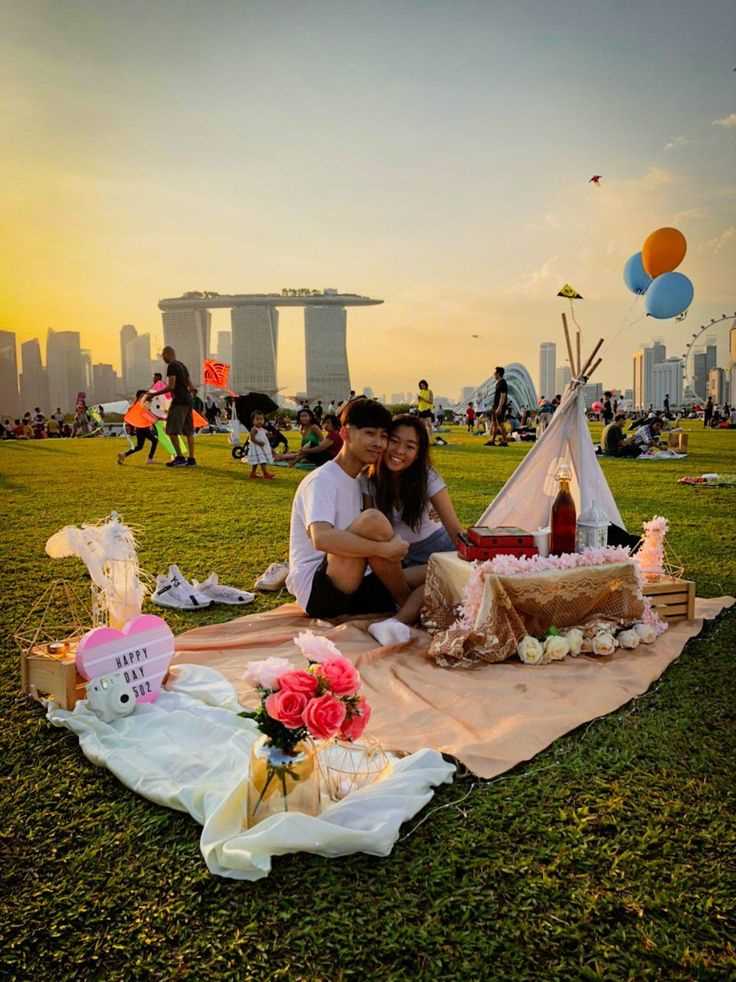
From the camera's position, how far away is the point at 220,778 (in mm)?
2332

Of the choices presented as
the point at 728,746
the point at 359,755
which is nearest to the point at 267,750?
the point at 359,755

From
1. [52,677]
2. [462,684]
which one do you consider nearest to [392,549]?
[462,684]

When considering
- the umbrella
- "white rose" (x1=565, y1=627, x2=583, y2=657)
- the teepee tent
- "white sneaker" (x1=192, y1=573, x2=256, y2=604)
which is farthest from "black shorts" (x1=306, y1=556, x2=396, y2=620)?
the umbrella

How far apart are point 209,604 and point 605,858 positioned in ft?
10.2

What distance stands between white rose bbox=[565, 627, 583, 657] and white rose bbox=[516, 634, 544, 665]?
176 millimetres

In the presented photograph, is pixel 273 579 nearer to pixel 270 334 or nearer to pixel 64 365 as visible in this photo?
pixel 64 365

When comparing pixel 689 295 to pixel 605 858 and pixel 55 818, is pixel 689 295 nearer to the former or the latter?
pixel 605 858

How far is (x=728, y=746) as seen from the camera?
2596 mm

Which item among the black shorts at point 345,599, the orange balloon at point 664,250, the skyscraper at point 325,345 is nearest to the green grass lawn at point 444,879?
the black shorts at point 345,599

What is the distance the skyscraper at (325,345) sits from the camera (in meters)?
113

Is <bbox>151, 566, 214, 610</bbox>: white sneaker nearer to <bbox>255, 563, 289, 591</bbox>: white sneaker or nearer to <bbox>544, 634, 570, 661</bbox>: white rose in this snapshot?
<bbox>255, 563, 289, 591</bbox>: white sneaker

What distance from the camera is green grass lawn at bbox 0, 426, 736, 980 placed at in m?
1.63

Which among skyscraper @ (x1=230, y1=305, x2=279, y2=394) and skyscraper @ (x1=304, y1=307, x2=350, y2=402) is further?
skyscraper @ (x1=304, y1=307, x2=350, y2=402)

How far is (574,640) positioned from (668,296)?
5657mm
